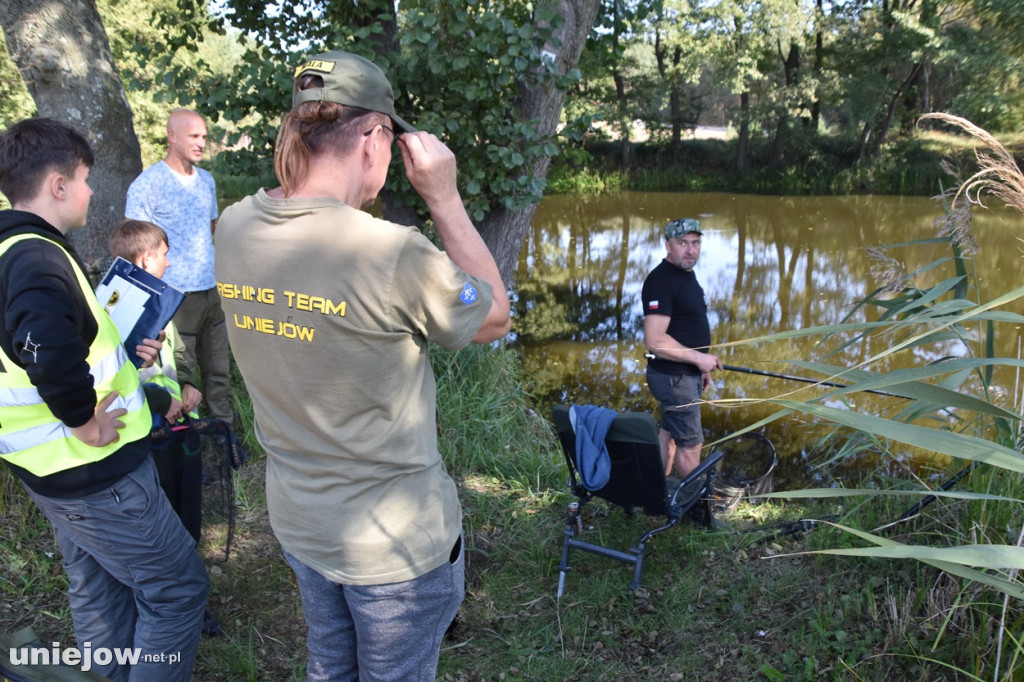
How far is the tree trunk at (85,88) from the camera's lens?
4.03 meters

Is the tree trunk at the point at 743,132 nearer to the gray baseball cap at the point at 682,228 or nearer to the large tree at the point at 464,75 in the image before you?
the large tree at the point at 464,75

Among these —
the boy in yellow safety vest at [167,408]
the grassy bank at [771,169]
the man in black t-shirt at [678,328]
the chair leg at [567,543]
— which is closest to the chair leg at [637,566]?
the chair leg at [567,543]

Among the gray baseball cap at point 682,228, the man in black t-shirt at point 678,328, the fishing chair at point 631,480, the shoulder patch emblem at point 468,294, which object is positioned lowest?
the fishing chair at point 631,480

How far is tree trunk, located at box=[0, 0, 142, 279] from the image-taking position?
13.2 feet

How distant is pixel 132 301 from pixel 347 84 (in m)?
1.56

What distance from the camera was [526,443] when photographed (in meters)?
4.91

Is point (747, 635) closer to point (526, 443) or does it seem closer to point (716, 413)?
point (526, 443)

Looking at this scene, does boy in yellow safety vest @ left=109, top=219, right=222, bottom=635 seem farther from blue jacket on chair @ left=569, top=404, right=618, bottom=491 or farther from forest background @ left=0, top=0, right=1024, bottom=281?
forest background @ left=0, top=0, right=1024, bottom=281

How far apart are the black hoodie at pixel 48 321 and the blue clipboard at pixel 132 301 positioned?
58cm

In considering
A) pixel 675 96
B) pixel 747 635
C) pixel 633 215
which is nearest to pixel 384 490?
pixel 747 635

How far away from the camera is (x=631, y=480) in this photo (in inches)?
131

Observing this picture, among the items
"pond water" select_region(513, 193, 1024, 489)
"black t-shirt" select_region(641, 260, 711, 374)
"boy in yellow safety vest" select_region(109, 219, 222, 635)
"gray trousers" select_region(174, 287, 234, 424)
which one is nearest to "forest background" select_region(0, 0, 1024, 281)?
"gray trousers" select_region(174, 287, 234, 424)

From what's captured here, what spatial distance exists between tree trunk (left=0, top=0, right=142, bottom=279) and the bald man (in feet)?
1.69

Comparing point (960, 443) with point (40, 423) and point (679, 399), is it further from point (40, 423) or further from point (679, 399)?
point (679, 399)
